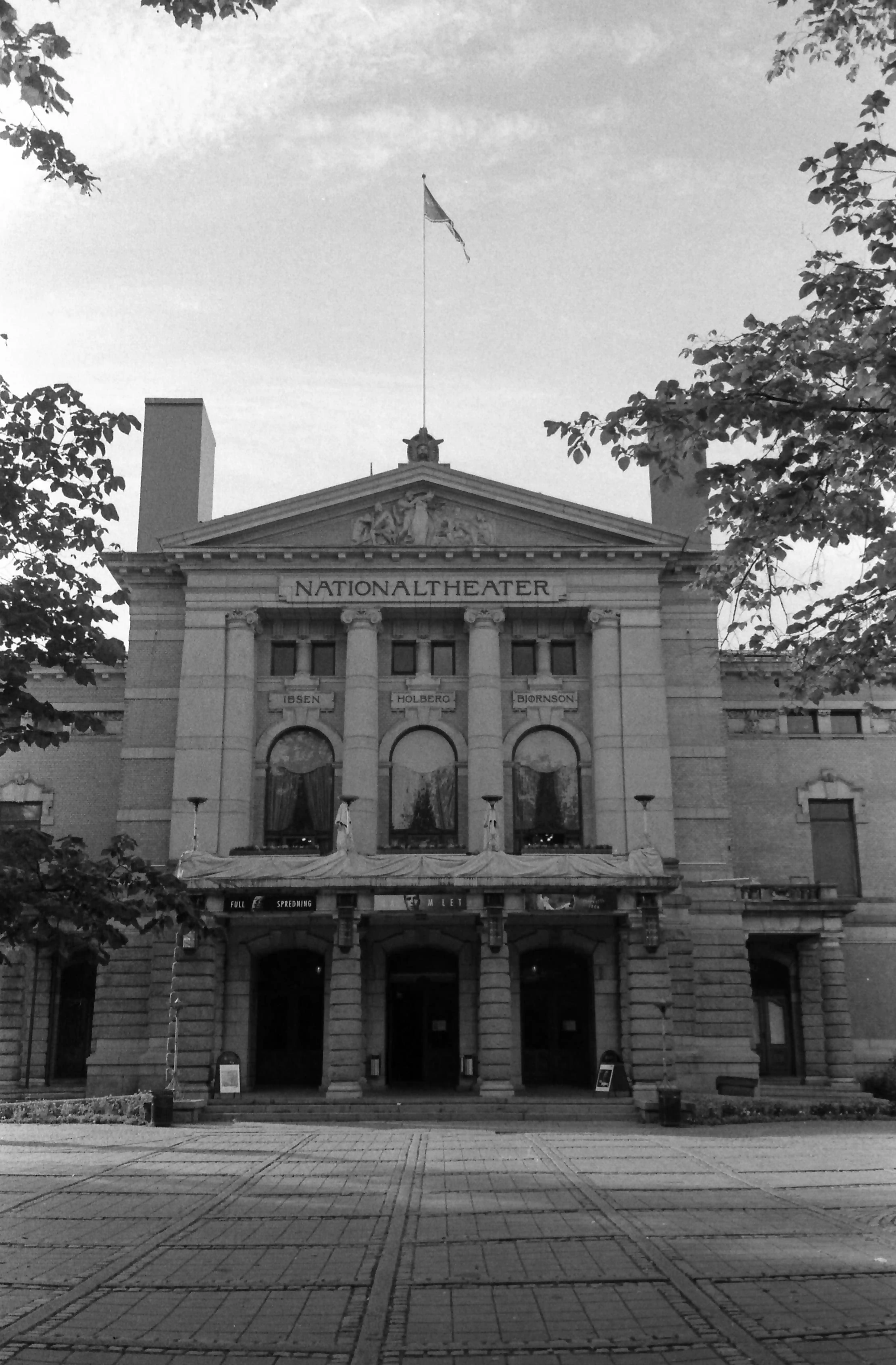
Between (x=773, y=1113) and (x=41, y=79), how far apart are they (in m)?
Result: 28.0

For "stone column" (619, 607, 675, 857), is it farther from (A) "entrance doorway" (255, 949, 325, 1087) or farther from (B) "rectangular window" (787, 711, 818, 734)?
(A) "entrance doorway" (255, 949, 325, 1087)

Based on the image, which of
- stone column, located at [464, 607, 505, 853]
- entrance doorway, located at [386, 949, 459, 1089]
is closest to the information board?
entrance doorway, located at [386, 949, 459, 1089]

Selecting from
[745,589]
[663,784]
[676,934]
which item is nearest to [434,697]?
[663,784]

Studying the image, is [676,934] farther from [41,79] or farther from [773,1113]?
[41,79]

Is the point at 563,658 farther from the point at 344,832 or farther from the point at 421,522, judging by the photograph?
the point at 344,832

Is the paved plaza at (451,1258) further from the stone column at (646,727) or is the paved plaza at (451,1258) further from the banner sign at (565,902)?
the stone column at (646,727)

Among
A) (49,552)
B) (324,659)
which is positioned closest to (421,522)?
(324,659)

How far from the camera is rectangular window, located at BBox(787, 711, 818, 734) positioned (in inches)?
1734

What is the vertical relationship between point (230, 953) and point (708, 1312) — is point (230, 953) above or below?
above

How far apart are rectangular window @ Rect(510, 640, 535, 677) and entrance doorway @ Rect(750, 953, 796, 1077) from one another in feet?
38.0

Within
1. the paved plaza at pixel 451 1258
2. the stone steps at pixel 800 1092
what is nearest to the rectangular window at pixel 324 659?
the stone steps at pixel 800 1092

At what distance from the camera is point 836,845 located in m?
43.2

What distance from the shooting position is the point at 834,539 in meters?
12.7

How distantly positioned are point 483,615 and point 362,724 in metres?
5.17
